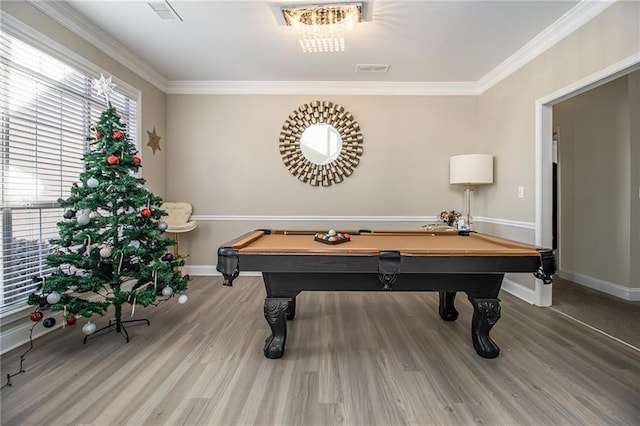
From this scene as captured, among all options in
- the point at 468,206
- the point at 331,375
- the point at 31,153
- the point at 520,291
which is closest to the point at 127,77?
the point at 31,153

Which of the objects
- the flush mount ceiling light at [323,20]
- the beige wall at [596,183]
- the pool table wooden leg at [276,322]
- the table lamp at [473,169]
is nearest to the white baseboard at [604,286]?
the beige wall at [596,183]

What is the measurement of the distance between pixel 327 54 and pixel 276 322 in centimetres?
280

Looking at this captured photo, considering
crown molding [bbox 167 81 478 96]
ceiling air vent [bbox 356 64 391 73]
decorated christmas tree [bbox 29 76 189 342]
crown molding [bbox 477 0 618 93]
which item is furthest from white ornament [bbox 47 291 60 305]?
crown molding [bbox 477 0 618 93]

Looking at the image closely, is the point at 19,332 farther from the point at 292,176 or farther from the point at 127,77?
the point at 292,176

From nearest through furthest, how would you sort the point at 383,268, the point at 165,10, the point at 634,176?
the point at 383,268
the point at 165,10
the point at 634,176

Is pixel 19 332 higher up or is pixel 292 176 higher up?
pixel 292 176

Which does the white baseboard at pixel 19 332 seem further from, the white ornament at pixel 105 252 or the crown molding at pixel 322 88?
the crown molding at pixel 322 88

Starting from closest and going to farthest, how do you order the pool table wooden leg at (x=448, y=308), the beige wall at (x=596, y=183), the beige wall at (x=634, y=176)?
1. the pool table wooden leg at (x=448, y=308)
2. the beige wall at (x=634, y=176)
3. the beige wall at (x=596, y=183)

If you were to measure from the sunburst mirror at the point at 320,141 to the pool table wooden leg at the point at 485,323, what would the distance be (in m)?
2.56

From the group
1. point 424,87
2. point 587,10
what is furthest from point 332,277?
point 424,87

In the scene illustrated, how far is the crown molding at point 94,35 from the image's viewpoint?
2.45m

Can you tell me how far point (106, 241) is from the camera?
2396mm

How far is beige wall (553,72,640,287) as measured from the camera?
3.33 meters

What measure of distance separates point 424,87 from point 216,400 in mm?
4256
